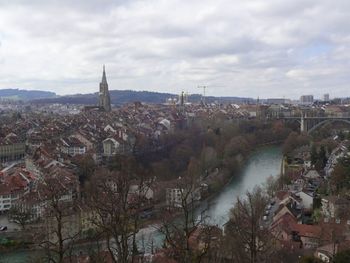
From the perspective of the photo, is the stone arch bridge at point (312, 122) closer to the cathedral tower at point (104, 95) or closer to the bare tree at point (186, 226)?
the cathedral tower at point (104, 95)

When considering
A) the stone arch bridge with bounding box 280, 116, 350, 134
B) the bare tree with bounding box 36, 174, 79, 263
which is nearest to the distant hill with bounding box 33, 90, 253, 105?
the stone arch bridge with bounding box 280, 116, 350, 134

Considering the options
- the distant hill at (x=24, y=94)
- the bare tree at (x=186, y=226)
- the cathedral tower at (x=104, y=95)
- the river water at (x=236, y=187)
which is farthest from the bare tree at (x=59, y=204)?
the distant hill at (x=24, y=94)

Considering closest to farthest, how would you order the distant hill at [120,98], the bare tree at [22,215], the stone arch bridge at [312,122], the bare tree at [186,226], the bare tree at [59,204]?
the bare tree at [186,226] → the bare tree at [59,204] → the bare tree at [22,215] → the stone arch bridge at [312,122] → the distant hill at [120,98]

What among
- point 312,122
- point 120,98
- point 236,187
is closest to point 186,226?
point 236,187

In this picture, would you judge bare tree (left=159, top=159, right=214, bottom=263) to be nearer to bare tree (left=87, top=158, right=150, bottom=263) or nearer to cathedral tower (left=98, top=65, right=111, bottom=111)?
bare tree (left=87, top=158, right=150, bottom=263)

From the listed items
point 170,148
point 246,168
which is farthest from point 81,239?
point 170,148

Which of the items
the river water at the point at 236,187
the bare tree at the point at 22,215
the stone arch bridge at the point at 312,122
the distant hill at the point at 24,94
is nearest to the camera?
the river water at the point at 236,187

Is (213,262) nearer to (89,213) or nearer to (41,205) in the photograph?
(89,213)

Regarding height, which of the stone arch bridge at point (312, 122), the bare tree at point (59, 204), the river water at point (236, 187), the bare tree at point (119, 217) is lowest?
the river water at point (236, 187)
